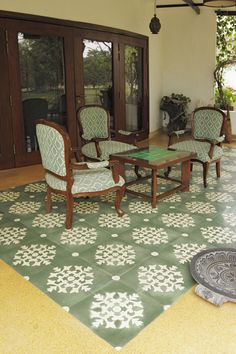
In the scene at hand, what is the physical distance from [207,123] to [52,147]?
259 centimetres

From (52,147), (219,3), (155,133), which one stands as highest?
(219,3)

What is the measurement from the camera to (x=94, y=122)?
5191 mm

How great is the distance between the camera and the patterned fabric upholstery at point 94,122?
5.09m

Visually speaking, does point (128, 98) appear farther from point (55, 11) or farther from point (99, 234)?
point (99, 234)

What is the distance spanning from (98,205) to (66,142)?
40.5 inches

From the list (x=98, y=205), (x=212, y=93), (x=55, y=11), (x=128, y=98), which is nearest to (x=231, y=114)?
(x=212, y=93)

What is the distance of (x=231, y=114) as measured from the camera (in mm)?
8070

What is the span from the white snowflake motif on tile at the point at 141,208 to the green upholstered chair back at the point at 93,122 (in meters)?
1.52

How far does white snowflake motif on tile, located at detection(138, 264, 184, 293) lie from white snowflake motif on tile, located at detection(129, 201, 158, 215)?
112 cm

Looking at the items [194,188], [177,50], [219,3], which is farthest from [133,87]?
[194,188]

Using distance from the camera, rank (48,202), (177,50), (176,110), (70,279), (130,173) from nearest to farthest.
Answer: (70,279) < (48,202) < (130,173) < (176,110) < (177,50)

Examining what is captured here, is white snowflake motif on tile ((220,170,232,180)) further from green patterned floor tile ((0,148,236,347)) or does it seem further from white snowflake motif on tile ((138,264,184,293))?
white snowflake motif on tile ((138,264,184,293))

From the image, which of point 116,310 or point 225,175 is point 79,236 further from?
point 225,175

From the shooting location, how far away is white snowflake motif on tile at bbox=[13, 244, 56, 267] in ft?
8.97
